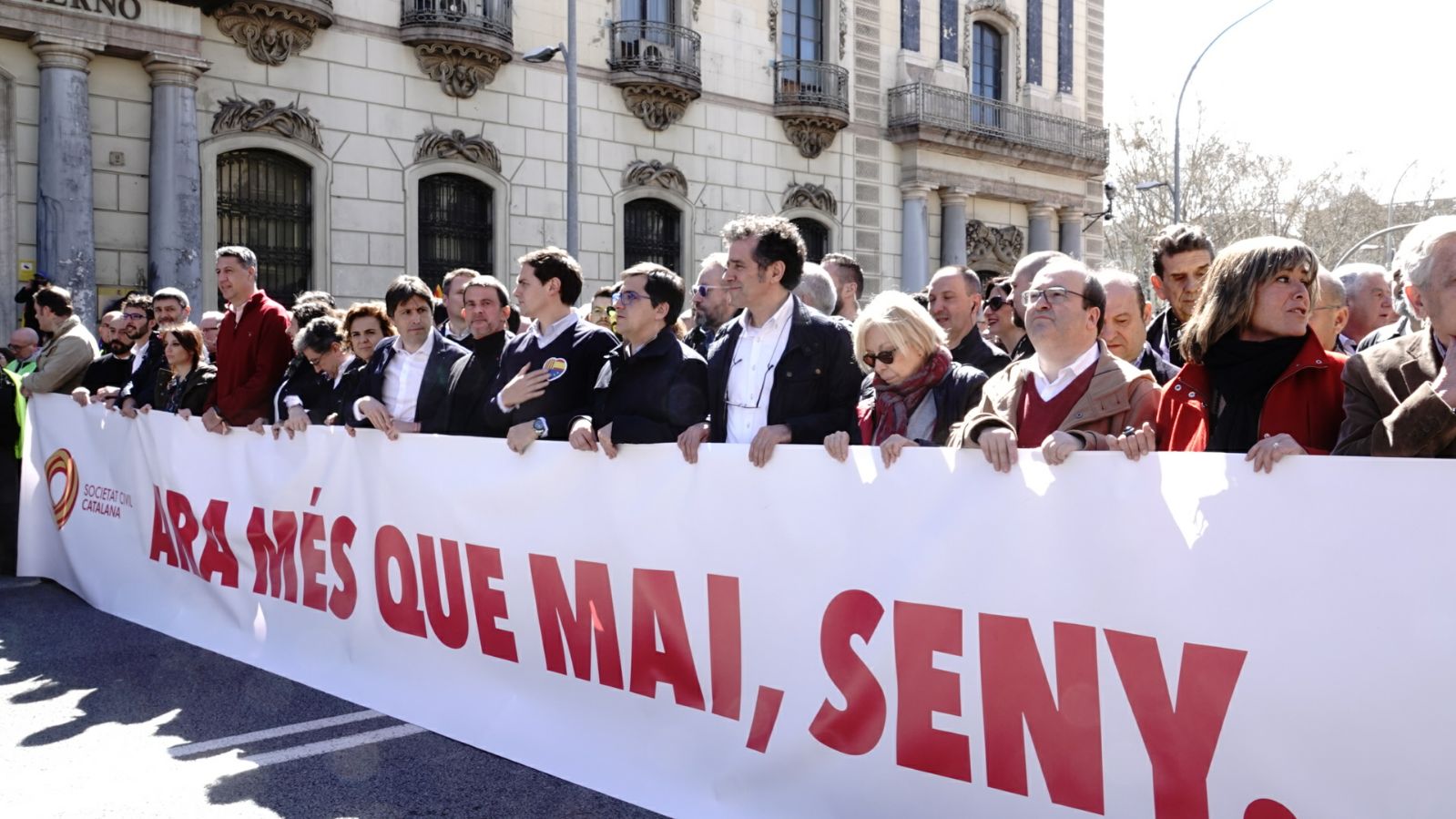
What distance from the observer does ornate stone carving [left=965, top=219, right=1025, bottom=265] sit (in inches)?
1058

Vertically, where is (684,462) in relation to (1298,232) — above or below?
below

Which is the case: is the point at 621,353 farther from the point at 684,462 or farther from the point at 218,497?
the point at 218,497

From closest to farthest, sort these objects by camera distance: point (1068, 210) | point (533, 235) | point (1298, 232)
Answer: point (533, 235) < point (1068, 210) < point (1298, 232)

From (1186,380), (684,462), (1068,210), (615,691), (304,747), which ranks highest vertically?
(1068,210)

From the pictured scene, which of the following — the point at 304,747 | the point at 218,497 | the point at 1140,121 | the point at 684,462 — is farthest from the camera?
the point at 1140,121

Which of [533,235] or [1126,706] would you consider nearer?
[1126,706]

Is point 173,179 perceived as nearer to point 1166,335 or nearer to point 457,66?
point 457,66

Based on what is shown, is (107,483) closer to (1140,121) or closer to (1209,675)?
(1209,675)

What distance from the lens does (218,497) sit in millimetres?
6582

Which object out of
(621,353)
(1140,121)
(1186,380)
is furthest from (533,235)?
(1140,121)

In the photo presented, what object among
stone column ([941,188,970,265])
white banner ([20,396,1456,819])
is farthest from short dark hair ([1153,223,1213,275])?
stone column ([941,188,970,265])

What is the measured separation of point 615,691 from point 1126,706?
1912 mm

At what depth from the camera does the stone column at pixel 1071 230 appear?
97.0 feet

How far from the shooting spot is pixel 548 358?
5.27 metres
